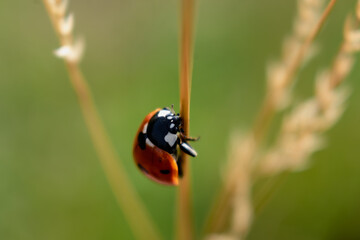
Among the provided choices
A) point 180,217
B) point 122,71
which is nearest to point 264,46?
point 122,71

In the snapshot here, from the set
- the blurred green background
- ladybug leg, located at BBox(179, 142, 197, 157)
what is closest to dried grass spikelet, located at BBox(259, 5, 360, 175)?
ladybug leg, located at BBox(179, 142, 197, 157)

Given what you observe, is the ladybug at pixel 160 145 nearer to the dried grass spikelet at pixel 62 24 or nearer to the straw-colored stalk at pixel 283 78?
the straw-colored stalk at pixel 283 78

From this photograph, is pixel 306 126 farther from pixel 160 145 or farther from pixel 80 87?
pixel 80 87

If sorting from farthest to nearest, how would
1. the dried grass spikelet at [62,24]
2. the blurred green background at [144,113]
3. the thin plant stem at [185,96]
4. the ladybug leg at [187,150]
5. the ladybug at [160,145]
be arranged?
the blurred green background at [144,113]
the ladybug at [160,145]
the ladybug leg at [187,150]
the dried grass spikelet at [62,24]
the thin plant stem at [185,96]

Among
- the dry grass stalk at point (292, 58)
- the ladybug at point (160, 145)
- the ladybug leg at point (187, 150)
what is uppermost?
the dry grass stalk at point (292, 58)

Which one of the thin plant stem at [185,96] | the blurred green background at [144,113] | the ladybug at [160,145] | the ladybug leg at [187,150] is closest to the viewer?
the thin plant stem at [185,96]

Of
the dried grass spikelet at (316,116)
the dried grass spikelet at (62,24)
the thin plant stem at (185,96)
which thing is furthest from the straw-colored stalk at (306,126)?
the dried grass spikelet at (62,24)

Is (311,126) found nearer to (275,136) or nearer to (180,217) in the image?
(180,217)

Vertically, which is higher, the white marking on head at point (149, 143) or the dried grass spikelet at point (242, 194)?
the white marking on head at point (149, 143)
